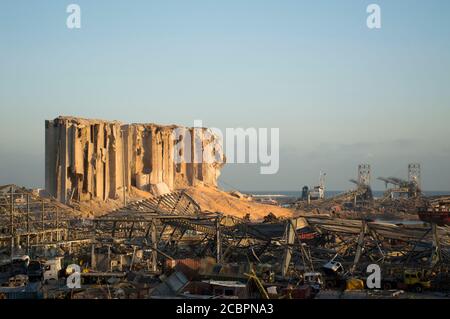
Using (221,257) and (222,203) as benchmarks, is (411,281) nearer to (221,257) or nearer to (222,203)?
(221,257)

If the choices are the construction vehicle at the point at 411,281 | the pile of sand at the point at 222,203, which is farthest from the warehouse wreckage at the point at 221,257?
the pile of sand at the point at 222,203

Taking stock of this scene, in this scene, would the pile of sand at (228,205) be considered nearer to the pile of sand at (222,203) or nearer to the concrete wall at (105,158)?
the pile of sand at (222,203)

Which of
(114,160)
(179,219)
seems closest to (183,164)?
(114,160)

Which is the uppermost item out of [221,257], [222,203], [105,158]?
[105,158]

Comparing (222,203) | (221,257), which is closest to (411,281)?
(221,257)

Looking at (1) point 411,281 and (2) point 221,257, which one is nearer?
(1) point 411,281

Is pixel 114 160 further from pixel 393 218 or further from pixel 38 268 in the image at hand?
pixel 38 268
